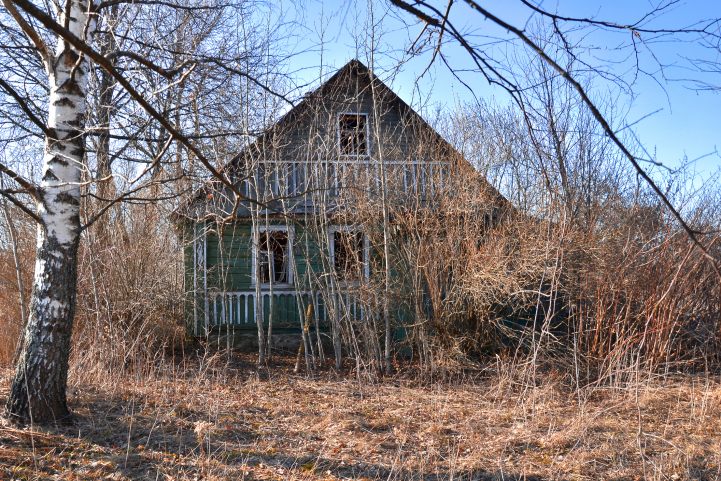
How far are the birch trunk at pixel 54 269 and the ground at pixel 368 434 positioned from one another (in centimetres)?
27

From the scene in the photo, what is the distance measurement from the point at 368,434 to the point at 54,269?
319 cm

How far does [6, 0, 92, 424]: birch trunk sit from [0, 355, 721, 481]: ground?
0.90ft

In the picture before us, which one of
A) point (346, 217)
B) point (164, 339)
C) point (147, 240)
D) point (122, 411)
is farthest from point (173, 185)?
point (122, 411)

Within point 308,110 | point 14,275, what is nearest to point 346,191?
point 308,110

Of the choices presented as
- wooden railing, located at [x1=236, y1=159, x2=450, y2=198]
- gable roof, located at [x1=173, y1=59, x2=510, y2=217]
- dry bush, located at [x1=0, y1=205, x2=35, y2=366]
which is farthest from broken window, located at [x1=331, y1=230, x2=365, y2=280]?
dry bush, located at [x1=0, y1=205, x2=35, y2=366]

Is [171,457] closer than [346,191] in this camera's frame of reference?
Yes

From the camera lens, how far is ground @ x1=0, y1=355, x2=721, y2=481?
4.83m

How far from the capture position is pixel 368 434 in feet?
19.7

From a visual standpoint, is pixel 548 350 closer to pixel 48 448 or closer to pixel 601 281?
pixel 601 281

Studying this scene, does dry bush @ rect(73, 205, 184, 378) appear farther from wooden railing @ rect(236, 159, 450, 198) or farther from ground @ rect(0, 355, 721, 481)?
wooden railing @ rect(236, 159, 450, 198)

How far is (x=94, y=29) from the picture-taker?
5.61 metres

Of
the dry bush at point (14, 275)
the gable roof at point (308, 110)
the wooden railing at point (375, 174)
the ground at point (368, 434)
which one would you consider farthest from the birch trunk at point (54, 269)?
the dry bush at point (14, 275)

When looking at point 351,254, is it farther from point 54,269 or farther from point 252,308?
point 54,269

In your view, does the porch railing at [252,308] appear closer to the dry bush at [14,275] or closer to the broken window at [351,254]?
the broken window at [351,254]
